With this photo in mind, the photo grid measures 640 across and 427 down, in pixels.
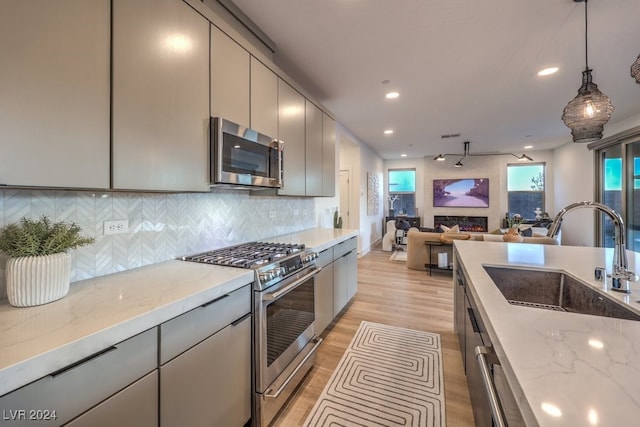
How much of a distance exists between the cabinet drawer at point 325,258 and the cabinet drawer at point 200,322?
999mm

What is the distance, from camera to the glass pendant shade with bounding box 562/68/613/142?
67.5 inches

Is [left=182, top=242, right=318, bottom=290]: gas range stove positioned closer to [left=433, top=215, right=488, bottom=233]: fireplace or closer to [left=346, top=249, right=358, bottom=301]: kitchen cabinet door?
[left=346, top=249, right=358, bottom=301]: kitchen cabinet door

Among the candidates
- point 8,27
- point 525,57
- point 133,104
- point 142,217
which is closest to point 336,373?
point 142,217

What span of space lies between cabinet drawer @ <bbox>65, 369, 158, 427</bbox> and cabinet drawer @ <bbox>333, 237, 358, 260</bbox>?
1.92 m

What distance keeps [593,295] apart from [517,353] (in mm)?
907

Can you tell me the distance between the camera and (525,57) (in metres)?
2.58

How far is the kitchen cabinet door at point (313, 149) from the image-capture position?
111 inches

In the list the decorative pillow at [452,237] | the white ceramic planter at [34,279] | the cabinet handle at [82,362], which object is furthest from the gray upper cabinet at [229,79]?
the decorative pillow at [452,237]

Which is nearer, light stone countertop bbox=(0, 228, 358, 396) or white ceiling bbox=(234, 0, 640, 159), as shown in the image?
light stone countertop bbox=(0, 228, 358, 396)

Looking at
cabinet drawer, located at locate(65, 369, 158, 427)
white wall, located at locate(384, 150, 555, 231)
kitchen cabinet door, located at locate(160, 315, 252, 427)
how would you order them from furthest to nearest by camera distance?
white wall, located at locate(384, 150, 555, 231)
kitchen cabinet door, located at locate(160, 315, 252, 427)
cabinet drawer, located at locate(65, 369, 158, 427)

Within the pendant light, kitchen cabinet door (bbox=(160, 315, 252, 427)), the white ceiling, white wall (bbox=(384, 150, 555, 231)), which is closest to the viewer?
kitchen cabinet door (bbox=(160, 315, 252, 427))

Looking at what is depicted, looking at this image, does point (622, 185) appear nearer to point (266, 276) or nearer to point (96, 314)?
point (266, 276)

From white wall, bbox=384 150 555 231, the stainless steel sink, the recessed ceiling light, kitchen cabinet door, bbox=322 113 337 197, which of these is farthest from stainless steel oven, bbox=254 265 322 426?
white wall, bbox=384 150 555 231

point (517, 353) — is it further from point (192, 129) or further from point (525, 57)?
point (525, 57)
